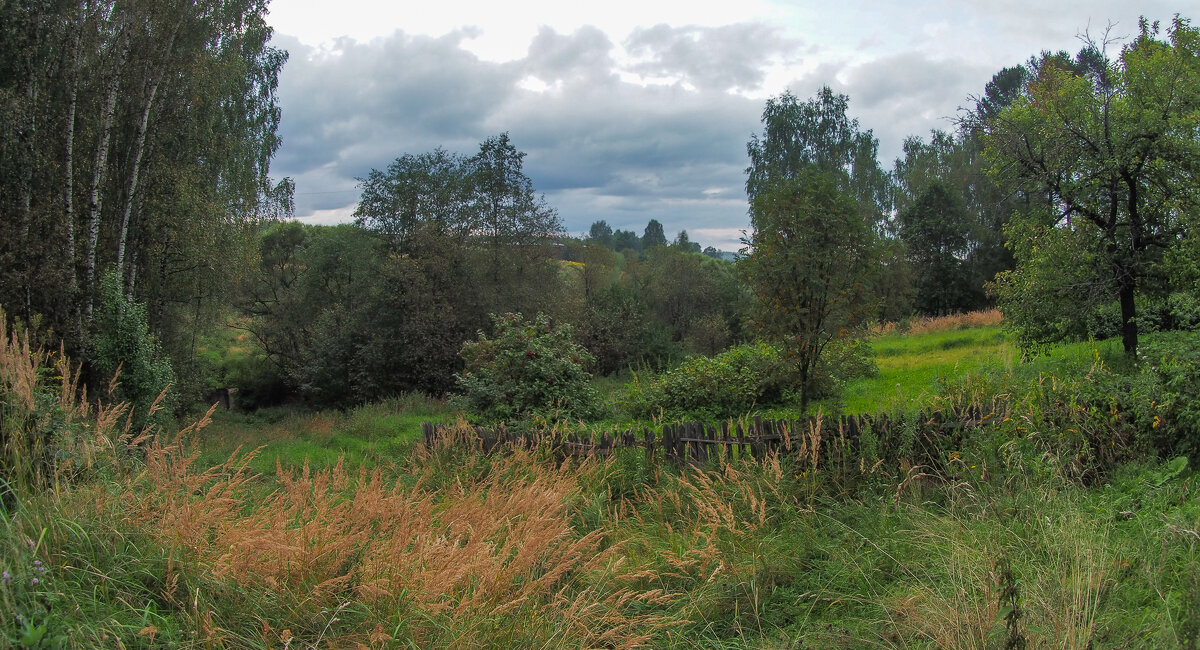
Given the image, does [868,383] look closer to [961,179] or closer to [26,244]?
[26,244]

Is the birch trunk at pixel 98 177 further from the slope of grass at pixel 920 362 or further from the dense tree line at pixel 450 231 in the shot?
the slope of grass at pixel 920 362

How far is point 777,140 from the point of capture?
3769 cm

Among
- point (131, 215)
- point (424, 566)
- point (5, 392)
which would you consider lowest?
point (424, 566)

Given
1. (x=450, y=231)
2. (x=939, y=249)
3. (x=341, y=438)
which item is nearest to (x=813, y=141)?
(x=939, y=249)

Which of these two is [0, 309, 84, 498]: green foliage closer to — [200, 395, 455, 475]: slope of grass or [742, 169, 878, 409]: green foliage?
[200, 395, 455, 475]: slope of grass

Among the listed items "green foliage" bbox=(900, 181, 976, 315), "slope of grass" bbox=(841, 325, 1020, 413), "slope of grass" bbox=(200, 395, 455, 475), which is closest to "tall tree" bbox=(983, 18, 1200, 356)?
"slope of grass" bbox=(841, 325, 1020, 413)

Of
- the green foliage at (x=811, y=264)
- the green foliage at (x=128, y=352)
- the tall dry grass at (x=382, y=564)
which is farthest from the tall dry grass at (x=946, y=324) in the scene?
the tall dry grass at (x=382, y=564)

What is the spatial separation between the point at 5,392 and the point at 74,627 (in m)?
2.09

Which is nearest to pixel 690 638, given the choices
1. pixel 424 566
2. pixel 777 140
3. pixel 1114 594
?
pixel 424 566

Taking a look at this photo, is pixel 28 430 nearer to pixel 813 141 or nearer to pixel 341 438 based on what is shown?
pixel 341 438

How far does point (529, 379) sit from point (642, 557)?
7.74 metres

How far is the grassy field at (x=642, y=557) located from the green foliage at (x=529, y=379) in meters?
6.13

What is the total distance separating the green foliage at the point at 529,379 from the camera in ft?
38.9

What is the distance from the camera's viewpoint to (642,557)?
477 centimetres
